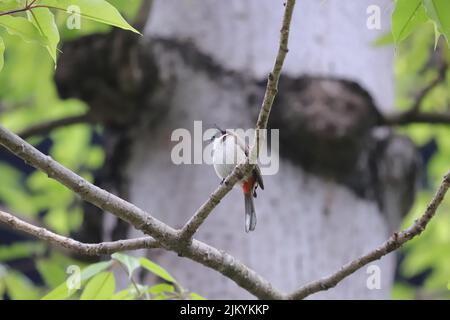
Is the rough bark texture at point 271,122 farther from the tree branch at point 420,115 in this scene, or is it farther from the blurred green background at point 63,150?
the blurred green background at point 63,150

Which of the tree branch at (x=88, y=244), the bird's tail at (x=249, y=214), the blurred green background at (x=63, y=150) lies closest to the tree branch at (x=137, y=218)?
the tree branch at (x=88, y=244)

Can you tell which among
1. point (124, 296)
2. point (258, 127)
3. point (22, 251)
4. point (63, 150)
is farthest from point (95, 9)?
point (63, 150)

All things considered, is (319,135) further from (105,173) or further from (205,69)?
(105,173)

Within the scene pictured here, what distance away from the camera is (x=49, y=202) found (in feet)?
13.0

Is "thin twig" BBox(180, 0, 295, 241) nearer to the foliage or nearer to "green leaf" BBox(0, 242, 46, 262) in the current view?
the foliage

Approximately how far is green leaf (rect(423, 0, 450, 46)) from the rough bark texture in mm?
1039

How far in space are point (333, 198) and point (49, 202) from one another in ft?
6.92

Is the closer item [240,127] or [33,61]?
[240,127]

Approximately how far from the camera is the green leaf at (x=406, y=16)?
4.12 ft

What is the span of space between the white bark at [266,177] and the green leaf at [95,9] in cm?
105

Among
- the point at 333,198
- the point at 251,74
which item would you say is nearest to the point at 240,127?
the point at 251,74

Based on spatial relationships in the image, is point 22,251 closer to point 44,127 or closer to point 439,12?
point 44,127
